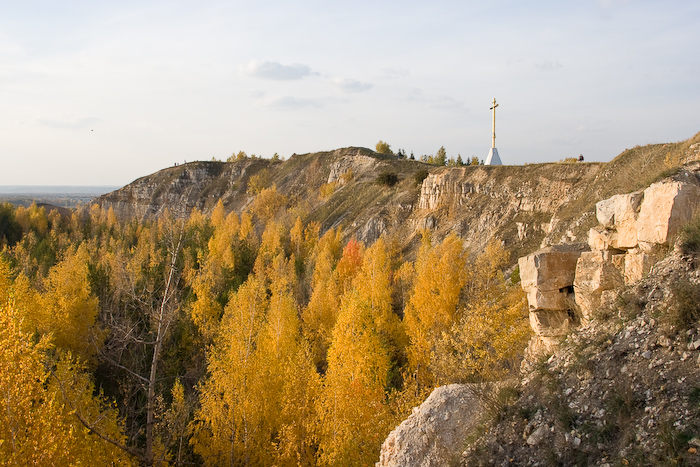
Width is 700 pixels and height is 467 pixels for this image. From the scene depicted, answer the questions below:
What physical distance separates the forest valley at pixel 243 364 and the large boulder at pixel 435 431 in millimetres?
3204

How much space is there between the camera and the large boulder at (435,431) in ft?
28.4

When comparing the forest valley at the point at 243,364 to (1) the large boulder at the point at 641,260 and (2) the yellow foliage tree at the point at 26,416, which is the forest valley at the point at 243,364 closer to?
(2) the yellow foliage tree at the point at 26,416

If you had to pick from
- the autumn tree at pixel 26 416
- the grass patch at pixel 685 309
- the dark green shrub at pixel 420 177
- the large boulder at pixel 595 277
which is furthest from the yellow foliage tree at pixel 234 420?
the dark green shrub at pixel 420 177

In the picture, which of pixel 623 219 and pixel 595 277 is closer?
pixel 595 277

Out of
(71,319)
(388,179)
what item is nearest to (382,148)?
(388,179)

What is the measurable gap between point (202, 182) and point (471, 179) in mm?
79288

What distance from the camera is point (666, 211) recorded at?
905 cm

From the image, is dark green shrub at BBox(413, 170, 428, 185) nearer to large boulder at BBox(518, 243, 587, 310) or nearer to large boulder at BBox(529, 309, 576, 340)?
large boulder at BBox(518, 243, 587, 310)

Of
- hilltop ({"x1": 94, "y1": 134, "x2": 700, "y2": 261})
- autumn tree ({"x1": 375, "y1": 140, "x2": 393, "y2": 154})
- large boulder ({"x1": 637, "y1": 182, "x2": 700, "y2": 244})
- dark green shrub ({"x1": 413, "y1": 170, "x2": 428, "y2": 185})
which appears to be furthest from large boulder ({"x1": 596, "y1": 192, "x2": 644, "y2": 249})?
autumn tree ({"x1": 375, "y1": 140, "x2": 393, "y2": 154})

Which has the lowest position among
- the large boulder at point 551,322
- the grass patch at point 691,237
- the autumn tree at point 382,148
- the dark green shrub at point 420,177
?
the large boulder at point 551,322

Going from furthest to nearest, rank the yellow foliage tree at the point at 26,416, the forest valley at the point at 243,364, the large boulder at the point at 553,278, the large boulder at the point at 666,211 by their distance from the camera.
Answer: the forest valley at the point at 243,364 → the large boulder at the point at 553,278 → the yellow foliage tree at the point at 26,416 → the large boulder at the point at 666,211

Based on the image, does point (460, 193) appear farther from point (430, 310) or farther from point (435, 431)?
point (435, 431)

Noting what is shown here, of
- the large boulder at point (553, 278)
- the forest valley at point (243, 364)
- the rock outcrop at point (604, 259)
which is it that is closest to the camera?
the rock outcrop at point (604, 259)

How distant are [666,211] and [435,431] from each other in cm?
669
